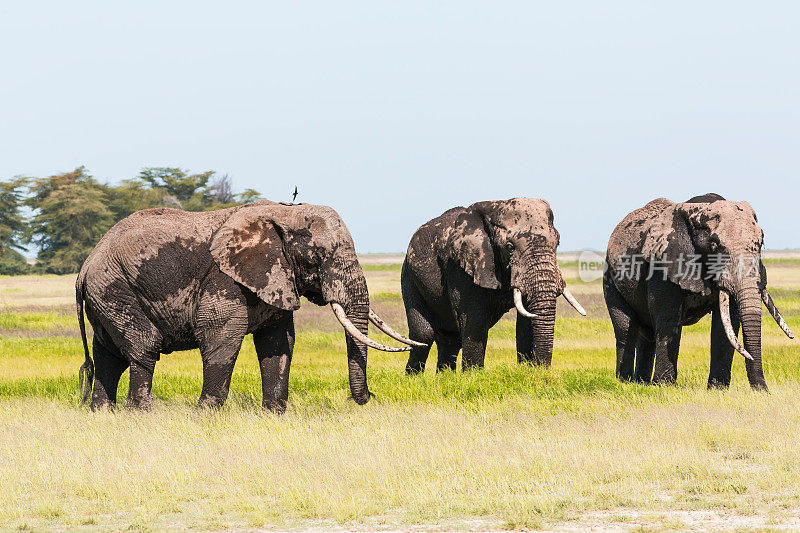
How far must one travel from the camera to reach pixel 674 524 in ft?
26.1

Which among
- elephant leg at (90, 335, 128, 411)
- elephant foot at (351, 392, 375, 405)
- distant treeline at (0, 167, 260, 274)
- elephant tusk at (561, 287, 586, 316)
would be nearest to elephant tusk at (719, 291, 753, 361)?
elephant tusk at (561, 287, 586, 316)

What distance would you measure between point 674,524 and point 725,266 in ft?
22.1

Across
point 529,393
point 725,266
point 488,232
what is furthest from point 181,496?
point 725,266

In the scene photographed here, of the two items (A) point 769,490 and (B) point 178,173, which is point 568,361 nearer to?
(A) point 769,490

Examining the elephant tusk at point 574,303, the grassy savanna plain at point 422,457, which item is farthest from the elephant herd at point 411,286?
the grassy savanna plain at point 422,457

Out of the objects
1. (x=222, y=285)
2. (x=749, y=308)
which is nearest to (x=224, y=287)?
(x=222, y=285)

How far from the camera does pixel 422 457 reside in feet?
33.4

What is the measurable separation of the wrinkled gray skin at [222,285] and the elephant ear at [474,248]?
9.45 feet

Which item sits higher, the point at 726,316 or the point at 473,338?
the point at 726,316

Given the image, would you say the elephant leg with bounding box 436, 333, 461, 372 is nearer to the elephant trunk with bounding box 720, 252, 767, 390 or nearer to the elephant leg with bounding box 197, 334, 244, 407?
the elephant trunk with bounding box 720, 252, 767, 390

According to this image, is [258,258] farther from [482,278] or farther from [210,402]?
[482,278]

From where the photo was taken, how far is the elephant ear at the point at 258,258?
12211 millimetres

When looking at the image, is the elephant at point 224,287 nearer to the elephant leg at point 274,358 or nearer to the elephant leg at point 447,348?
the elephant leg at point 274,358

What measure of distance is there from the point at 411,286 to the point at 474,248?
7.67ft
